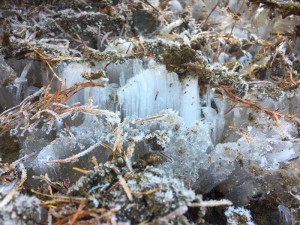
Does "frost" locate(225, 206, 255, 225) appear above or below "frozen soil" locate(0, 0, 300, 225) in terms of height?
below

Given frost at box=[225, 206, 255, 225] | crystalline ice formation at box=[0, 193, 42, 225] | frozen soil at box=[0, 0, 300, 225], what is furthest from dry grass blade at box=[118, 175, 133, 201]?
frost at box=[225, 206, 255, 225]

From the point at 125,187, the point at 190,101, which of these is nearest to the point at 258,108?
the point at 190,101

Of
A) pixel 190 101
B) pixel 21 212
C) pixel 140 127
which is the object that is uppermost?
pixel 190 101

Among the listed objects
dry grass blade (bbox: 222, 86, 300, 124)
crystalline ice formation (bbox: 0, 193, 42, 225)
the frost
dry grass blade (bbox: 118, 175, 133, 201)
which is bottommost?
the frost

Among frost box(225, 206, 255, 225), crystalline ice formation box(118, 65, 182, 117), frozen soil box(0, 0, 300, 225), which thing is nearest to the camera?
frozen soil box(0, 0, 300, 225)

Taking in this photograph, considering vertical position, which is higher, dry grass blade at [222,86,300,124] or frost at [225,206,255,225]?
dry grass blade at [222,86,300,124]

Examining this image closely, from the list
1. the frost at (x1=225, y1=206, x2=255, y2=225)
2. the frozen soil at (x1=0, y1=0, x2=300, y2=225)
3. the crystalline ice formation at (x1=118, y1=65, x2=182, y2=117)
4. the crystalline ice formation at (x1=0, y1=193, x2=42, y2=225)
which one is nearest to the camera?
the crystalline ice formation at (x1=0, y1=193, x2=42, y2=225)

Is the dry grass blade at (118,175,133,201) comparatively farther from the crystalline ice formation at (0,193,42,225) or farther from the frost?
the frost

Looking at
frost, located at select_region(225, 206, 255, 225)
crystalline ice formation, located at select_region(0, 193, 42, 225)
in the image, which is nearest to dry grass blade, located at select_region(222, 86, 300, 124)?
frost, located at select_region(225, 206, 255, 225)

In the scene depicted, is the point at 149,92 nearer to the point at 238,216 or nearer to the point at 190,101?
the point at 190,101

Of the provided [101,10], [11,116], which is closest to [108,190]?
[11,116]

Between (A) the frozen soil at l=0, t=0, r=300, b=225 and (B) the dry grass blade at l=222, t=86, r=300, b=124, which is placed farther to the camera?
(B) the dry grass blade at l=222, t=86, r=300, b=124

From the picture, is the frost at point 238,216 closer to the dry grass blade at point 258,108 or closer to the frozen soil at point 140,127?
the frozen soil at point 140,127

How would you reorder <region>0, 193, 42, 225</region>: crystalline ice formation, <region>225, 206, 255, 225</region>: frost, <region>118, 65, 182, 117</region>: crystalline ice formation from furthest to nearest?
<region>118, 65, 182, 117</region>: crystalline ice formation < <region>225, 206, 255, 225</region>: frost < <region>0, 193, 42, 225</region>: crystalline ice formation
